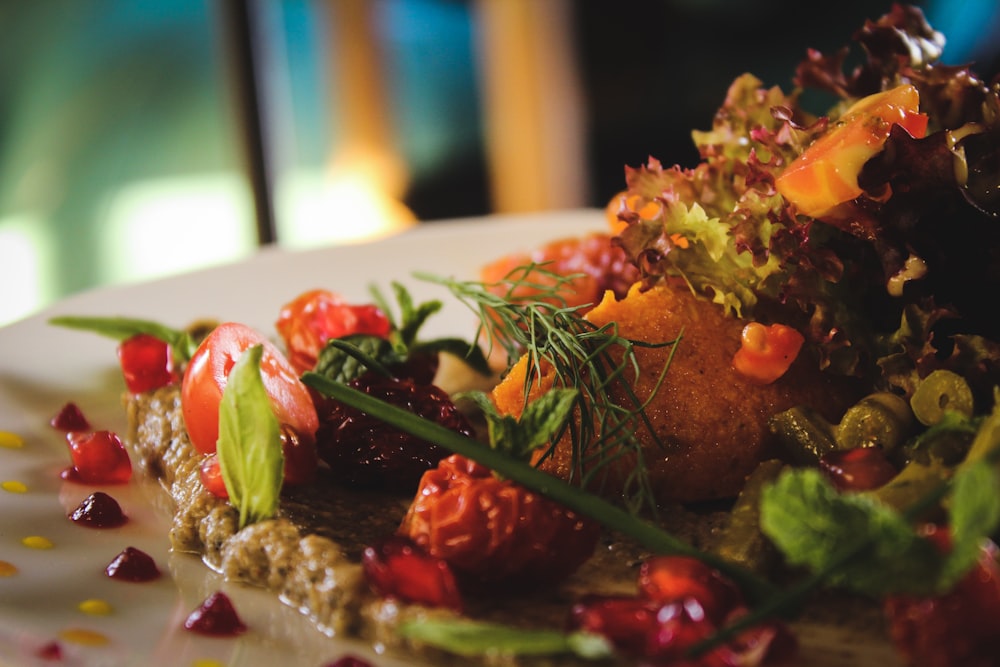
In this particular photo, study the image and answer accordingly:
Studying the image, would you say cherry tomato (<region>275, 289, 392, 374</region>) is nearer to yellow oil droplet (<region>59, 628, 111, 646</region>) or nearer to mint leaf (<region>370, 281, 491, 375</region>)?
mint leaf (<region>370, 281, 491, 375</region>)

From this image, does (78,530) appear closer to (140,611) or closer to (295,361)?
(140,611)

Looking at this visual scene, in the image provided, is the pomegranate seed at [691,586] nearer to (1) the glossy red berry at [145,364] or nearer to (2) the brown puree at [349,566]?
(2) the brown puree at [349,566]

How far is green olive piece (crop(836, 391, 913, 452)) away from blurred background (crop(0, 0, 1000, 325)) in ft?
18.7

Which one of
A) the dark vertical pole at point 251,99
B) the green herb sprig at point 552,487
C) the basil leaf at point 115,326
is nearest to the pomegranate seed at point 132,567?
the green herb sprig at point 552,487

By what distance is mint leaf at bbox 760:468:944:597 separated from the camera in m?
1.43

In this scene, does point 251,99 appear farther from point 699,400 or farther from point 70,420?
point 699,400

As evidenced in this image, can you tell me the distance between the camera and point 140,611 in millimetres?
1789

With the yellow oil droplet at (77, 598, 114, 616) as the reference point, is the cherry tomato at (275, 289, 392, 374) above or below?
above

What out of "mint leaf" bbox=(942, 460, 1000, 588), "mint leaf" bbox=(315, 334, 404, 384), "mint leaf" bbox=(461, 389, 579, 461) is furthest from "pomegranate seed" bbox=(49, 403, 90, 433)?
"mint leaf" bbox=(942, 460, 1000, 588)

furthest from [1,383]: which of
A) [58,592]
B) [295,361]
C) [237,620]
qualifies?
[237,620]

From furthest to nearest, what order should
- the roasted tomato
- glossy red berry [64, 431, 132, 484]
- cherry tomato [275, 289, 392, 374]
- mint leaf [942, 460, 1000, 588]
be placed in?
cherry tomato [275, 289, 392, 374], glossy red berry [64, 431, 132, 484], the roasted tomato, mint leaf [942, 460, 1000, 588]

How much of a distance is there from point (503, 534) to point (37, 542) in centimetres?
95

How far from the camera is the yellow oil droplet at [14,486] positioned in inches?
89.0

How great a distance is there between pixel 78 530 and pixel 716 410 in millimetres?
1363
